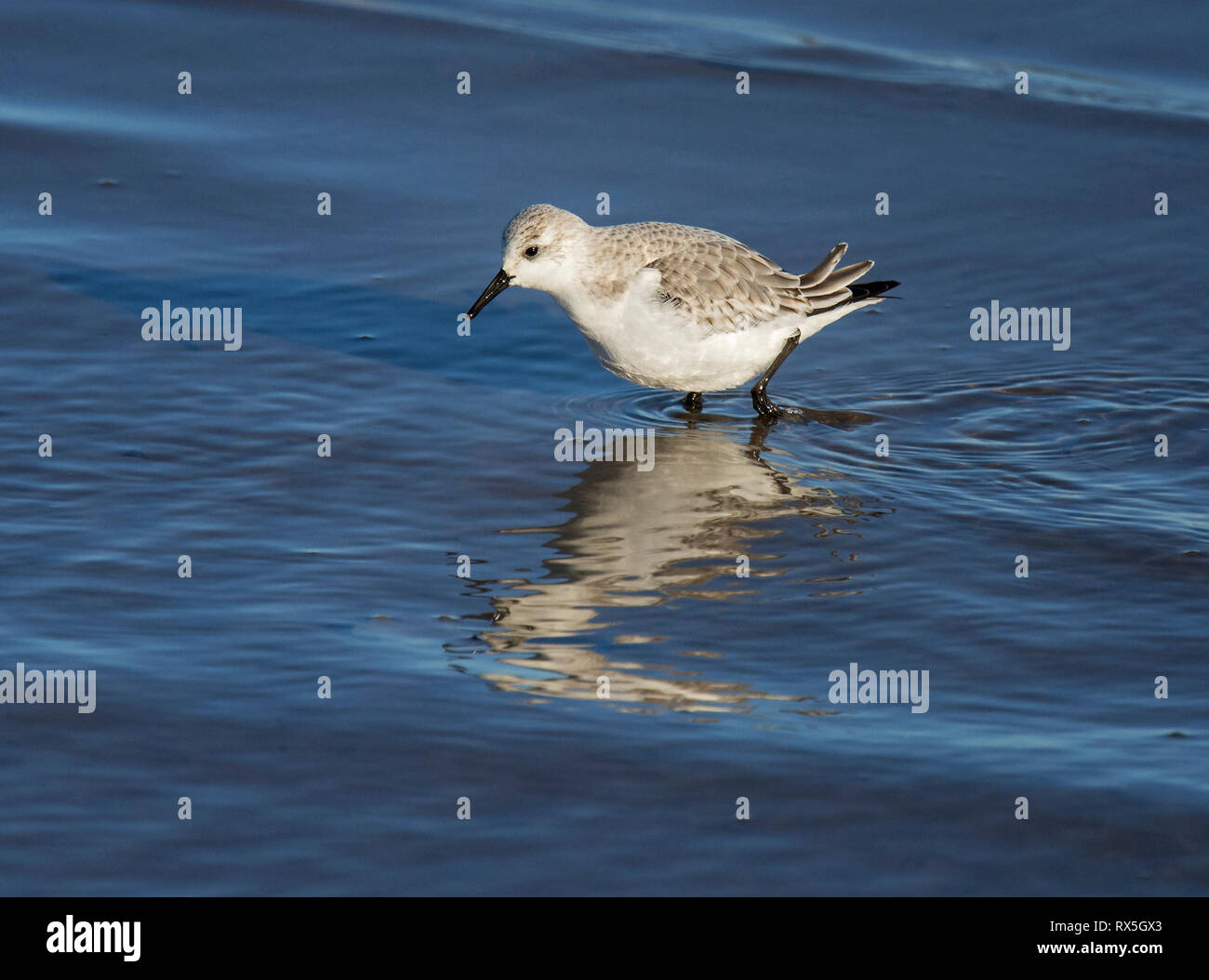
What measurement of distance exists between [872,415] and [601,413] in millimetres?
1621

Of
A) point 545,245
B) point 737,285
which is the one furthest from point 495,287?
point 737,285

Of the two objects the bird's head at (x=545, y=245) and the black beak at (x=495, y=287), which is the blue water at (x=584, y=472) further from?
the bird's head at (x=545, y=245)

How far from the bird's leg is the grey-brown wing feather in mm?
199

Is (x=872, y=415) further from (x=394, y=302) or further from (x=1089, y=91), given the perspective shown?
(x=1089, y=91)

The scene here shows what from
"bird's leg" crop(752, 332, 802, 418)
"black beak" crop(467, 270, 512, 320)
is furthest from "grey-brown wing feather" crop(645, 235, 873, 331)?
"black beak" crop(467, 270, 512, 320)

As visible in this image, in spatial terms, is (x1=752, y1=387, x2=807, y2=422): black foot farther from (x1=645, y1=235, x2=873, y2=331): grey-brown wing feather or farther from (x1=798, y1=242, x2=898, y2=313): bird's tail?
(x1=798, y1=242, x2=898, y2=313): bird's tail

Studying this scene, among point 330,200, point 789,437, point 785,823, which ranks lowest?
point 785,823

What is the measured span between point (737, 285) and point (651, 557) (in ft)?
7.62

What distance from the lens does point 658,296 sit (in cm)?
927

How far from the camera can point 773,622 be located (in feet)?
23.8

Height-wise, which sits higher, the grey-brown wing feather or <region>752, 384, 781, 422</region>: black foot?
the grey-brown wing feather

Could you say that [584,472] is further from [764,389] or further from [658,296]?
[764,389]

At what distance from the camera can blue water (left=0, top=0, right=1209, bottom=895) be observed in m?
5.88

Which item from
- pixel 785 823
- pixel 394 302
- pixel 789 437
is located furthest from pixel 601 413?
pixel 785 823
